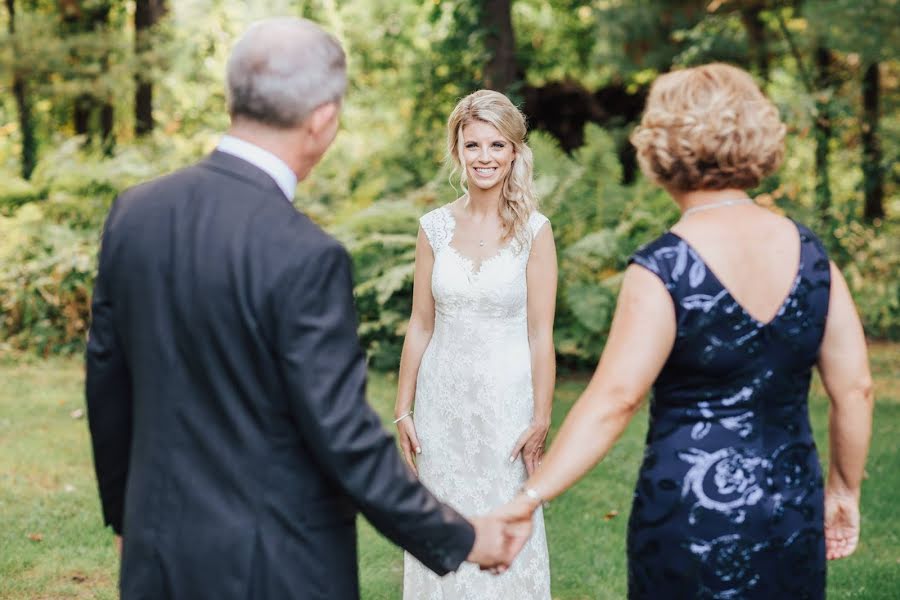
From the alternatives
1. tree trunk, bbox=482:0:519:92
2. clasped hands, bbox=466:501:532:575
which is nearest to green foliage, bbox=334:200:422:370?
tree trunk, bbox=482:0:519:92

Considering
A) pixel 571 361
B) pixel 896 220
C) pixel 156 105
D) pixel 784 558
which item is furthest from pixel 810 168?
pixel 784 558

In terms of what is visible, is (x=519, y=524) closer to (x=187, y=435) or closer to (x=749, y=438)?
(x=749, y=438)

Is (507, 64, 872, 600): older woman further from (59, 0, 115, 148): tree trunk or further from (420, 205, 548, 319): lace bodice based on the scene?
(59, 0, 115, 148): tree trunk

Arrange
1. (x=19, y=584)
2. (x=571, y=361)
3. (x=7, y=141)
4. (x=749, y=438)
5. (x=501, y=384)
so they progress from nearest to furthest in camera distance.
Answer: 1. (x=749, y=438)
2. (x=501, y=384)
3. (x=19, y=584)
4. (x=571, y=361)
5. (x=7, y=141)

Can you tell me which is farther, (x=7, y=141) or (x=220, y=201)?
(x=7, y=141)

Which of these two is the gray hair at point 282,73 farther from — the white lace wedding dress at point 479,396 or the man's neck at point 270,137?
the white lace wedding dress at point 479,396

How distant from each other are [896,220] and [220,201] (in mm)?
12354

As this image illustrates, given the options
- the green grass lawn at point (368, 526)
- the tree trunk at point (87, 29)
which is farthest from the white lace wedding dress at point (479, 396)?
the tree trunk at point (87, 29)

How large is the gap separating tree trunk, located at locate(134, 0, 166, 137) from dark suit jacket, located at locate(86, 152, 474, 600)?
1587cm

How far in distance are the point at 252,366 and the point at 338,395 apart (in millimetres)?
197

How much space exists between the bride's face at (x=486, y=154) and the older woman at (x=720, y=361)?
1722 millimetres

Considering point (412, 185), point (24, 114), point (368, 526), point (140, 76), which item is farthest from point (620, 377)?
point (24, 114)

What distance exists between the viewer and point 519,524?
285 cm

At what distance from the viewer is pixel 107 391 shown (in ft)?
8.01
